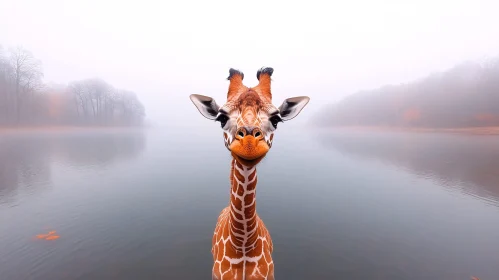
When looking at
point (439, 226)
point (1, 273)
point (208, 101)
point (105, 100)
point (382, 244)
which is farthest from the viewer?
point (105, 100)

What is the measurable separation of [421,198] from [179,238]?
2408 cm

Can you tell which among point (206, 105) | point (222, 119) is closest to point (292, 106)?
point (222, 119)

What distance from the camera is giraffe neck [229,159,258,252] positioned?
412 centimetres

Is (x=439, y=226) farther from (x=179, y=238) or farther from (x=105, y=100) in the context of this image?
(x=105, y=100)

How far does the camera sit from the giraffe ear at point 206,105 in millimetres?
4102

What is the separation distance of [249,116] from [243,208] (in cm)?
211

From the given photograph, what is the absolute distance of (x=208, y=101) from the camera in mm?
4125

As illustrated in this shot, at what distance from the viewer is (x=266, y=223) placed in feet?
51.5

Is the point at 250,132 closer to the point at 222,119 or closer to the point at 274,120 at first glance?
the point at 274,120

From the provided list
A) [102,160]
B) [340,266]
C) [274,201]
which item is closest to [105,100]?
[102,160]

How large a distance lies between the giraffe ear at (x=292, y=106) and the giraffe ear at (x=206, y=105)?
1.43 meters

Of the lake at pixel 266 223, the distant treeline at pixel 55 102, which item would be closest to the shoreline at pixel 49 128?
the distant treeline at pixel 55 102

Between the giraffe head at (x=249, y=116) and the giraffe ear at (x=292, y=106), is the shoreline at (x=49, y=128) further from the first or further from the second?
the giraffe ear at (x=292, y=106)

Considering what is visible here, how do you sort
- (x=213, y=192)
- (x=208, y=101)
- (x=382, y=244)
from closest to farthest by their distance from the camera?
(x=208, y=101) < (x=382, y=244) < (x=213, y=192)
